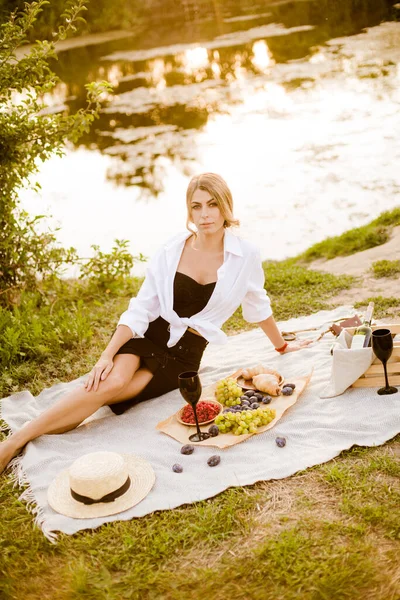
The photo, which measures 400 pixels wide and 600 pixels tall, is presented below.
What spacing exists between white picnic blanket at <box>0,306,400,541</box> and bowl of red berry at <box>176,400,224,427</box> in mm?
142

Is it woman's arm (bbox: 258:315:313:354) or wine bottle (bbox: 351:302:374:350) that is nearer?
wine bottle (bbox: 351:302:374:350)

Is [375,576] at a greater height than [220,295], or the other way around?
[220,295]

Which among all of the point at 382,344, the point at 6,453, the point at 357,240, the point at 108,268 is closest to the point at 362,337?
the point at 382,344

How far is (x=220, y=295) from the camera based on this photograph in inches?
152

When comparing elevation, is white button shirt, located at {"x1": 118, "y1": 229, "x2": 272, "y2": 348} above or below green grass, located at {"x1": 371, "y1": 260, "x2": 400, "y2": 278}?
above

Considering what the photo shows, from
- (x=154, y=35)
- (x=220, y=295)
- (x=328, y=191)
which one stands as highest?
(x=154, y=35)

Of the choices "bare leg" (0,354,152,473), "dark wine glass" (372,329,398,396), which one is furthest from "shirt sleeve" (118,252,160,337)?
"dark wine glass" (372,329,398,396)

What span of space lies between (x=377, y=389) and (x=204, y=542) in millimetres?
1480

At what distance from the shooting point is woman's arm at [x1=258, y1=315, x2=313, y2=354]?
163 inches

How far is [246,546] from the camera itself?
265cm

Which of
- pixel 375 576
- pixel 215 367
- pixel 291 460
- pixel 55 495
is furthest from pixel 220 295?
pixel 375 576

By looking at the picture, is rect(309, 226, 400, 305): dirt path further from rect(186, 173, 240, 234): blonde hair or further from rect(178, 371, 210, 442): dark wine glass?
rect(178, 371, 210, 442): dark wine glass

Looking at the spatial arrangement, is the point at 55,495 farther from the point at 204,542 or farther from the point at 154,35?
the point at 154,35

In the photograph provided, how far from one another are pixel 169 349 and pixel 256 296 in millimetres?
644
